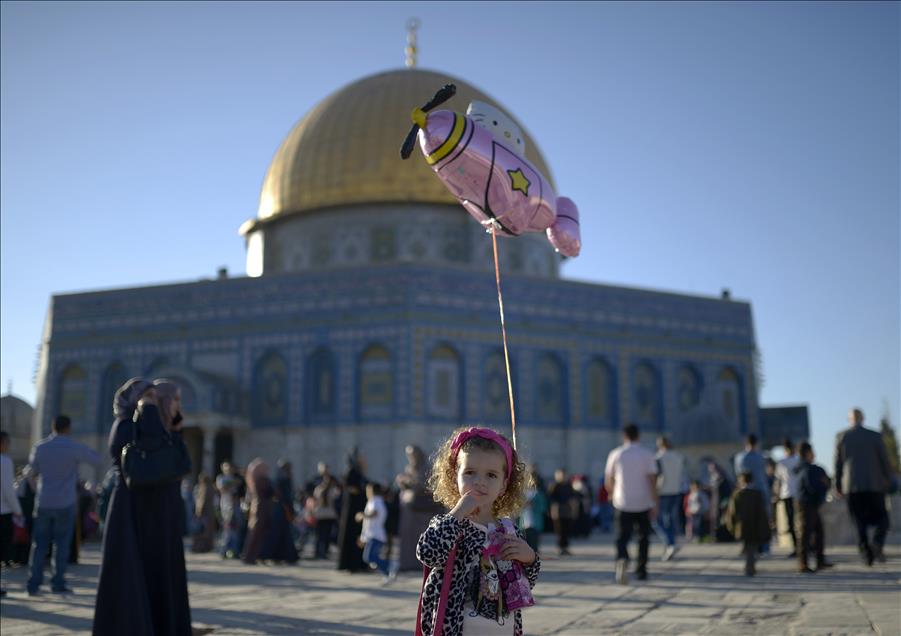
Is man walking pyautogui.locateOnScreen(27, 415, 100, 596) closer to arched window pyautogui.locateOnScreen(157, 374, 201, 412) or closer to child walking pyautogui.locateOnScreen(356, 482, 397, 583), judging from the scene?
child walking pyautogui.locateOnScreen(356, 482, 397, 583)

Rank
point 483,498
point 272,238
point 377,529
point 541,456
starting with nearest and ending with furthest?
1. point 483,498
2. point 377,529
3. point 541,456
4. point 272,238

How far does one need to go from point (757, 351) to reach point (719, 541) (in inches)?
733

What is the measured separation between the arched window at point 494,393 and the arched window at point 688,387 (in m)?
6.04

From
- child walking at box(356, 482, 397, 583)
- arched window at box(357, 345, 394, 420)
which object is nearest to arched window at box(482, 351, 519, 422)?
arched window at box(357, 345, 394, 420)

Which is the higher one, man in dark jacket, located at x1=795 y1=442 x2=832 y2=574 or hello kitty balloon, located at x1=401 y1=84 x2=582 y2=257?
hello kitty balloon, located at x1=401 y1=84 x2=582 y2=257

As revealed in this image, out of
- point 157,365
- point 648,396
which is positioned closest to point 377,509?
point 157,365

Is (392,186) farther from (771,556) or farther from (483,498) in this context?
(483,498)

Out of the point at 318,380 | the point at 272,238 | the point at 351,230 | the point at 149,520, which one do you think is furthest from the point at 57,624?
the point at 272,238

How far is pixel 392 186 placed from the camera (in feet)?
103

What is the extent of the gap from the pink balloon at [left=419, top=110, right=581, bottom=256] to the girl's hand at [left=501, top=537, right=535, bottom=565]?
2006 mm

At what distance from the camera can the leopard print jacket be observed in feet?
10.5

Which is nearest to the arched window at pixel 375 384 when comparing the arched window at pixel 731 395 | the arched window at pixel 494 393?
the arched window at pixel 494 393

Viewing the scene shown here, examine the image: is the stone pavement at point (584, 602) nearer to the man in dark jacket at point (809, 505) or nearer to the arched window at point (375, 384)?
the man in dark jacket at point (809, 505)

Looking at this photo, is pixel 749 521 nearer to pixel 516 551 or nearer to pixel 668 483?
pixel 668 483
